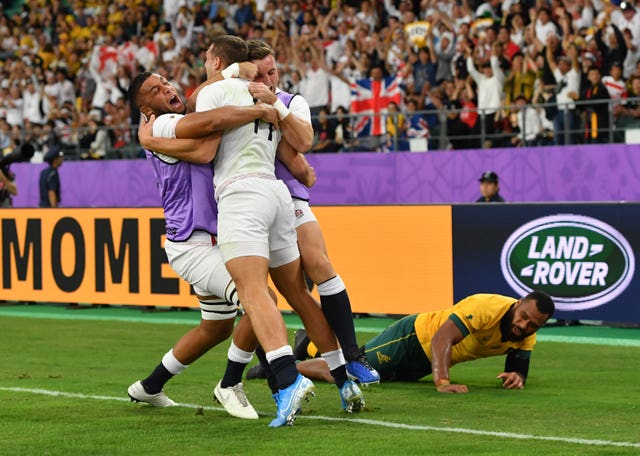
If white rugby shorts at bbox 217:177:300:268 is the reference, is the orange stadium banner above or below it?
below

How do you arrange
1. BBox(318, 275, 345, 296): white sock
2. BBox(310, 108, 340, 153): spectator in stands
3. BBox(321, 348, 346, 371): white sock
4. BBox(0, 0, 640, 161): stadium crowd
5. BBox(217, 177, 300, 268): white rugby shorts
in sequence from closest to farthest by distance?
1. BBox(217, 177, 300, 268): white rugby shorts
2. BBox(321, 348, 346, 371): white sock
3. BBox(318, 275, 345, 296): white sock
4. BBox(0, 0, 640, 161): stadium crowd
5. BBox(310, 108, 340, 153): spectator in stands

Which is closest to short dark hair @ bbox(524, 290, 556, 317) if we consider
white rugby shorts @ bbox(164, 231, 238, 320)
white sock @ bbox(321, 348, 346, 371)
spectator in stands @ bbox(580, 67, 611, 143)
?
white sock @ bbox(321, 348, 346, 371)

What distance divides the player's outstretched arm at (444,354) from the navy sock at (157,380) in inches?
75.7

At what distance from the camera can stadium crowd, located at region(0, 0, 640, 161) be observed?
18250 mm

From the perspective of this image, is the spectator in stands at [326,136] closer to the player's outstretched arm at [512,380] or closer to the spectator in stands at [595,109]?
the spectator in stands at [595,109]

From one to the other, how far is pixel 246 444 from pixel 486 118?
1314 centimetres

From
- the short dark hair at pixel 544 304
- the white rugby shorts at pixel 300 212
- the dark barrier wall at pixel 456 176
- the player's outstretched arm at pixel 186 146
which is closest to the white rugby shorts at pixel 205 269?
the player's outstretched arm at pixel 186 146

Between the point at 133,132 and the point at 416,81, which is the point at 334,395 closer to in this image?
the point at 416,81

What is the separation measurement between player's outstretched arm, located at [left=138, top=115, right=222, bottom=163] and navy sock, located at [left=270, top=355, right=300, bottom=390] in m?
1.22

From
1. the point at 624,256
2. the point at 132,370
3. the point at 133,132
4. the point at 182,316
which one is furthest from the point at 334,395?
the point at 133,132

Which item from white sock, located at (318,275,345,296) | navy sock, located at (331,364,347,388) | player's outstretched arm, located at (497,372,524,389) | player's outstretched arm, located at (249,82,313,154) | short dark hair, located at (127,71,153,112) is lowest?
player's outstretched arm, located at (497,372,524,389)

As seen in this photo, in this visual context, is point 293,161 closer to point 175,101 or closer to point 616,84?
point 175,101

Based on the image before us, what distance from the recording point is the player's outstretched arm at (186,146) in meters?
7.38

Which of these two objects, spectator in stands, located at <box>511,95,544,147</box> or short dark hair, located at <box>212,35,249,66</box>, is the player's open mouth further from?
spectator in stands, located at <box>511,95,544,147</box>
